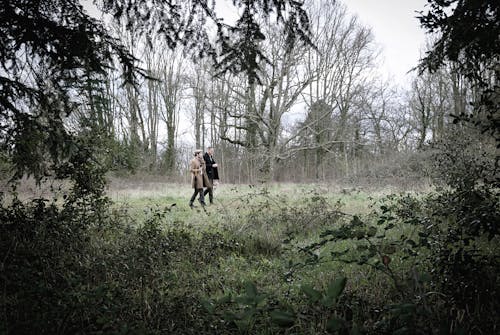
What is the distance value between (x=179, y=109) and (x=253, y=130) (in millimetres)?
7504

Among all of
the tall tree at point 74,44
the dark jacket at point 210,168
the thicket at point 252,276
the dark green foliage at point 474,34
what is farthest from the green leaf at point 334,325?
the dark jacket at point 210,168

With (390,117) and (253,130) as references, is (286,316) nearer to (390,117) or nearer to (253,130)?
(253,130)

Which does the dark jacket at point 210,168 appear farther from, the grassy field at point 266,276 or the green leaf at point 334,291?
the green leaf at point 334,291

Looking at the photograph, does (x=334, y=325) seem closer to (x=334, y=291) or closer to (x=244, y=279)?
(x=334, y=291)

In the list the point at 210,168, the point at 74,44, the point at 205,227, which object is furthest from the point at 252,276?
the point at 210,168

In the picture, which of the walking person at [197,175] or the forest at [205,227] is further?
the walking person at [197,175]

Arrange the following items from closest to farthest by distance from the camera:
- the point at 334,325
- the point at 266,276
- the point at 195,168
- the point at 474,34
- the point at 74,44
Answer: the point at 334,325, the point at 474,34, the point at 266,276, the point at 74,44, the point at 195,168

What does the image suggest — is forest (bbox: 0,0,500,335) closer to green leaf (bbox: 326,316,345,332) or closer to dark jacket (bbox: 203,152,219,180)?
green leaf (bbox: 326,316,345,332)

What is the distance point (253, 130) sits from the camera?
2339cm

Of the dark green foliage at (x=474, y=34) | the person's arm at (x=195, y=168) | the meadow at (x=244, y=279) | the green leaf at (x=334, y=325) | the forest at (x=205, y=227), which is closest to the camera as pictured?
the green leaf at (x=334, y=325)

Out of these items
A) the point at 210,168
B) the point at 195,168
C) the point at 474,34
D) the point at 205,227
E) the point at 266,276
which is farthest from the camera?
the point at 210,168

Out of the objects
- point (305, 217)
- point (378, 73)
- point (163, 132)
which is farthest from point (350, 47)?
point (305, 217)

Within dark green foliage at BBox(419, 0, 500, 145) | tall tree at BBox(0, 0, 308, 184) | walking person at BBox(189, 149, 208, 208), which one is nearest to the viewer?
dark green foliage at BBox(419, 0, 500, 145)

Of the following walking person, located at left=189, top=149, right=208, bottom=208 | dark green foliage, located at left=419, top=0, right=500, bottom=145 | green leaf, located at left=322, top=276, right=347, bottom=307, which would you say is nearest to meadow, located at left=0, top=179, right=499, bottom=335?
green leaf, located at left=322, top=276, right=347, bottom=307
